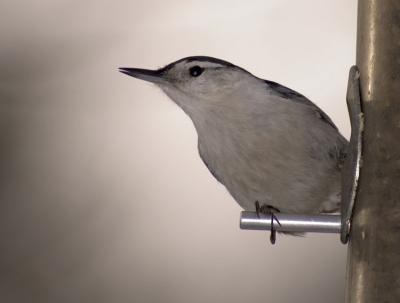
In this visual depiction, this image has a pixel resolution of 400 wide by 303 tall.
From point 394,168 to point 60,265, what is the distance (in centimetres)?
150

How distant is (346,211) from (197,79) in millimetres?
738

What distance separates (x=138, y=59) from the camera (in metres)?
2.81

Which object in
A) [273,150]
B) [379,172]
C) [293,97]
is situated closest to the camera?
[379,172]

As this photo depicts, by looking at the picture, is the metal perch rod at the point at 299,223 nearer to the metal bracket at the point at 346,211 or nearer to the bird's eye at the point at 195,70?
the metal bracket at the point at 346,211

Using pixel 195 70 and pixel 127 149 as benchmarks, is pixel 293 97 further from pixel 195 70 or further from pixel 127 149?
pixel 127 149

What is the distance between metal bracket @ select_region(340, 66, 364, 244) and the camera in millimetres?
1502

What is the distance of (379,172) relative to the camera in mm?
1471

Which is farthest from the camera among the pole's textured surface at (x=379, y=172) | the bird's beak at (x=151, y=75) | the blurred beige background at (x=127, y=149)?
the blurred beige background at (x=127, y=149)

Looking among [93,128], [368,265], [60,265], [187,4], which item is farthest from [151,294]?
[368,265]

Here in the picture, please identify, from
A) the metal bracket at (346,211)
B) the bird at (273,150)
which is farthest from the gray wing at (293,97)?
the metal bracket at (346,211)

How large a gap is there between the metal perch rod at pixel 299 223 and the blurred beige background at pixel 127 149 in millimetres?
1148

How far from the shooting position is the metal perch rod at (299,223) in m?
1.53

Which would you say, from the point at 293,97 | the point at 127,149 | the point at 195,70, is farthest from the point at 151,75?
the point at 127,149

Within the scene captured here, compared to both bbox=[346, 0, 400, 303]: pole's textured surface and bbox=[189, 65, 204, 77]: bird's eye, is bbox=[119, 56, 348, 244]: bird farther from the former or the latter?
bbox=[346, 0, 400, 303]: pole's textured surface
